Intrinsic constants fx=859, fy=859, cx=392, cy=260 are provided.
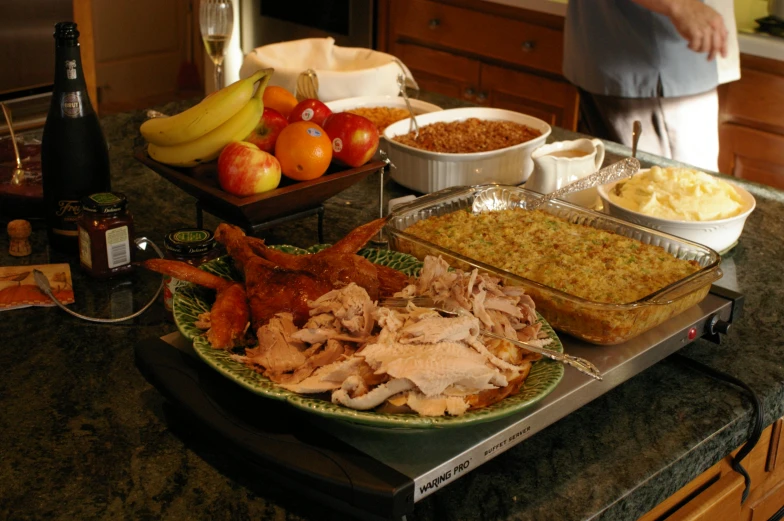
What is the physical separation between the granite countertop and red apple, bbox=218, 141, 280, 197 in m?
0.20

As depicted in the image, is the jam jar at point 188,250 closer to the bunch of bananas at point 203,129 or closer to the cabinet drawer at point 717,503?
the bunch of bananas at point 203,129

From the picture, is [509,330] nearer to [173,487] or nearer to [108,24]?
[173,487]

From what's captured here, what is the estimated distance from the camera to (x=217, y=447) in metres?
0.90

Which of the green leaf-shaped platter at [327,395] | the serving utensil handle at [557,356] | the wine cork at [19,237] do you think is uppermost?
the serving utensil handle at [557,356]

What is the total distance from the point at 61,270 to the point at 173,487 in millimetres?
536

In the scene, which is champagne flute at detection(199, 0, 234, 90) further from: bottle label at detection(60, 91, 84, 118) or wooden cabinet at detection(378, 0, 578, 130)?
wooden cabinet at detection(378, 0, 578, 130)

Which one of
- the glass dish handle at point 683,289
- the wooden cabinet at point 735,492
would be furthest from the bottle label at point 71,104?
the wooden cabinet at point 735,492

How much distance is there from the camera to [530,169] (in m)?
1.63

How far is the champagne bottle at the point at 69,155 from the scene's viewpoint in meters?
1.30

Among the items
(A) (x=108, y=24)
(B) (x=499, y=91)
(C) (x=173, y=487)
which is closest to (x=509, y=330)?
(C) (x=173, y=487)

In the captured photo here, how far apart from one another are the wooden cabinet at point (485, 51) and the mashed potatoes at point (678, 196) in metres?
1.80

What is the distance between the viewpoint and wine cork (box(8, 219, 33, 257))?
52.1 inches

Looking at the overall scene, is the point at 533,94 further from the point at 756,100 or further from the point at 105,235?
the point at 105,235

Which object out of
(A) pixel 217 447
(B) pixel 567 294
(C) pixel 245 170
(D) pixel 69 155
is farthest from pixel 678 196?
(D) pixel 69 155
